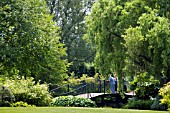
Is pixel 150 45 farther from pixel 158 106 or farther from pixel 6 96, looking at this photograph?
pixel 6 96

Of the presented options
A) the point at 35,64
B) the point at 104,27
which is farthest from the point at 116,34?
the point at 35,64

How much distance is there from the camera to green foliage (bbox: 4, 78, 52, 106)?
19.3 m

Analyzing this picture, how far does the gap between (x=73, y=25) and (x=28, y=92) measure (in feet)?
73.1

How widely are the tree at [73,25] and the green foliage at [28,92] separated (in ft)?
65.8

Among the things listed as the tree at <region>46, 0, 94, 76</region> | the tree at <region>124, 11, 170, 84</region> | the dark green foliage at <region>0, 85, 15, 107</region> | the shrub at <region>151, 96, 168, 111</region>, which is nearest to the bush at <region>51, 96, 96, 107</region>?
the dark green foliage at <region>0, 85, 15, 107</region>

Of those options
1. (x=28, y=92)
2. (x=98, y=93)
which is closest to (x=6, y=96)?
(x=28, y=92)

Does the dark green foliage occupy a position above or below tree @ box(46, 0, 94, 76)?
below

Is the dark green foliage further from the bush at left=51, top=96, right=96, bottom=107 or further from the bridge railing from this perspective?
the bridge railing

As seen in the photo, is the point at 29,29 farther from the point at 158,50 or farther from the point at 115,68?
the point at 115,68

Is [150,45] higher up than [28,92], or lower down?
higher up

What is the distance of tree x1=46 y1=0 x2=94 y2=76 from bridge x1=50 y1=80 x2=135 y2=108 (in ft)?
41.0

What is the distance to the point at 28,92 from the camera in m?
19.6

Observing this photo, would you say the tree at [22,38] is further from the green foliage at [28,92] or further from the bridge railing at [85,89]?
the bridge railing at [85,89]

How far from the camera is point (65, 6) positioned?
4053 centimetres
